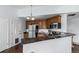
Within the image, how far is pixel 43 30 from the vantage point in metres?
1.55

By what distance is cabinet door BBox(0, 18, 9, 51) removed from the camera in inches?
57.0

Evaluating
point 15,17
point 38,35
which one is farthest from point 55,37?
point 15,17

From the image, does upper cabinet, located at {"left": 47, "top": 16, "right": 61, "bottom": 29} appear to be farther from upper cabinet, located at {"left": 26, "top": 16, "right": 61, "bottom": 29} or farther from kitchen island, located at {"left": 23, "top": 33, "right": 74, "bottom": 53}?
kitchen island, located at {"left": 23, "top": 33, "right": 74, "bottom": 53}

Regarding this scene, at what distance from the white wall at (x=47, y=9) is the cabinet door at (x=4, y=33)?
0.80 ft

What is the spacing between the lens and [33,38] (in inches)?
62.0

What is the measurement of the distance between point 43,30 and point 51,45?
30 cm

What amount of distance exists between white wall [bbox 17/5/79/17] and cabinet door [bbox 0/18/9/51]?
0.24 meters

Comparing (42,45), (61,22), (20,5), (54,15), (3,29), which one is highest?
(20,5)

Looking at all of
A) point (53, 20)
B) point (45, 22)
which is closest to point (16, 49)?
point (45, 22)

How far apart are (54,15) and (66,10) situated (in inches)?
8.2

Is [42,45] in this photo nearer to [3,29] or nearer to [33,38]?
[33,38]

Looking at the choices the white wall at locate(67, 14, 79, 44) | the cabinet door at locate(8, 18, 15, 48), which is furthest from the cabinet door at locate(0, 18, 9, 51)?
the white wall at locate(67, 14, 79, 44)

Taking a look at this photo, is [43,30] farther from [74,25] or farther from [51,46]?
[74,25]

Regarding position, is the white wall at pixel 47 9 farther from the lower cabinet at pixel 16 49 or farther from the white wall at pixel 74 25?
the lower cabinet at pixel 16 49
